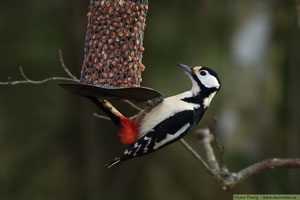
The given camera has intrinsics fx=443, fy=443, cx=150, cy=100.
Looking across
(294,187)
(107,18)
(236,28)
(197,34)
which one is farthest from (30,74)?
(294,187)

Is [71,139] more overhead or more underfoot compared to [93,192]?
more overhead

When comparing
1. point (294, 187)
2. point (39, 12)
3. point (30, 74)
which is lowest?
point (294, 187)

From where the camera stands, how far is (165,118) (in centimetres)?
355

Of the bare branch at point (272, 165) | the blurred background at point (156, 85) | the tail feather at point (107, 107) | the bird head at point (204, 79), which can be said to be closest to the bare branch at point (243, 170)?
the bare branch at point (272, 165)

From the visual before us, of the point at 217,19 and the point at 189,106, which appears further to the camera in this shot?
the point at 217,19

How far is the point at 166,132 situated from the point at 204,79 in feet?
1.77

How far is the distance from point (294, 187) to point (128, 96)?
487cm

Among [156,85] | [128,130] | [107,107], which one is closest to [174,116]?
[128,130]

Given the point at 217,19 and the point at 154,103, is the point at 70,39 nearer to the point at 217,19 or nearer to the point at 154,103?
the point at 217,19

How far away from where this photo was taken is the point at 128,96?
10.1 ft

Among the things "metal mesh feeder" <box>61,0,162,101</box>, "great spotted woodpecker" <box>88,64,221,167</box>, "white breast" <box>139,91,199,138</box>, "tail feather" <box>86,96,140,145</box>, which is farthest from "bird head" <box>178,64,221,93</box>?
"tail feather" <box>86,96,140,145</box>

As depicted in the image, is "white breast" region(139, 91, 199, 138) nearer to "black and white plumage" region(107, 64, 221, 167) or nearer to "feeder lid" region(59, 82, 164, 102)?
"black and white plumage" region(107, 64, 221, 167)

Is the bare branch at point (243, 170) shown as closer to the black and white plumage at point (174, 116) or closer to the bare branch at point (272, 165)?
the bare branch at point (272, 165)

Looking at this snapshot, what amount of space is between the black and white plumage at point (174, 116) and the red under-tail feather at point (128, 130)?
0.04 metres
